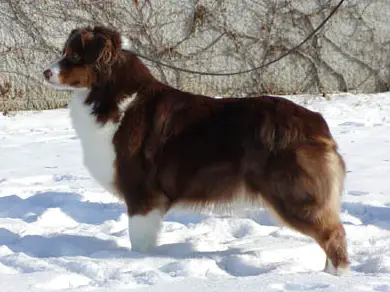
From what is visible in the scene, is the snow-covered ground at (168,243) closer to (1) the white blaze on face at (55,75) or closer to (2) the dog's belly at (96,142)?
(2) the dog's belly at (96,142)

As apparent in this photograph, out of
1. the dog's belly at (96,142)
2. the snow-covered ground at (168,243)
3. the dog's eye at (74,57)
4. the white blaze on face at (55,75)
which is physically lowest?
the snow-covered ground at (168,243)

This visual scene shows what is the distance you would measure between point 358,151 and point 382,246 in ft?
10.5

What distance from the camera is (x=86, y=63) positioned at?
4.82 m

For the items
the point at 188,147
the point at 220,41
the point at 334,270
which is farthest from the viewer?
the point at 220,41

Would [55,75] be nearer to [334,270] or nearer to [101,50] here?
[101,50]

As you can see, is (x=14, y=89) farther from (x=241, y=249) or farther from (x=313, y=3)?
(x=241, y=249)

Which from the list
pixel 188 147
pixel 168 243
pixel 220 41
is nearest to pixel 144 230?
pixel 168 243

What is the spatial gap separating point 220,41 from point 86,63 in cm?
669

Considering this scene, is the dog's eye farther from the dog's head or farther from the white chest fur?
the white chest fur

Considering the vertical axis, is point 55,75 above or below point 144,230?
above

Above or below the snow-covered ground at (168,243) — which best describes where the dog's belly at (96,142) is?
above

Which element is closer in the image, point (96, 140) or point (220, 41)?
point (96, 140)

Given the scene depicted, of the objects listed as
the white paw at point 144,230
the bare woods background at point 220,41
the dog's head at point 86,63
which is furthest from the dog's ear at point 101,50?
the bare woods background at point 220,41

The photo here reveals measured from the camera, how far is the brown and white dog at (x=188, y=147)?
430 centimetres
